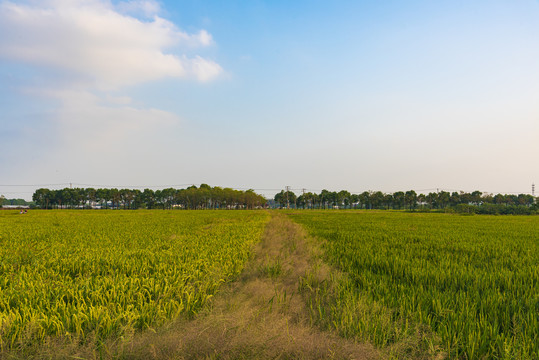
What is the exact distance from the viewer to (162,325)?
3119 mm

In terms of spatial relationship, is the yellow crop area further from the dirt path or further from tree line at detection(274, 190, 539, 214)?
tree line at detection(274, 190, 539, 214)

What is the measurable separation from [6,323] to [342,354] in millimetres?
Answer: 3762

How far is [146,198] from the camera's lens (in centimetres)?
13688

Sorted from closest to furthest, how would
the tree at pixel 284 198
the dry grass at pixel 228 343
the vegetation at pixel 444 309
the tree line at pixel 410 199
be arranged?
the dry grass at pixel 228 343 < the vegetation at pixel 444 309 < the tree line at pixel 410 199 < the tree at pixel 284 198

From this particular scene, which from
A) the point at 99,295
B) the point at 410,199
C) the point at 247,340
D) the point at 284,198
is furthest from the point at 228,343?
the point at 284,198

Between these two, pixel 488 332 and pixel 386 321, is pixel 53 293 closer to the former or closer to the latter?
pixel 386 321

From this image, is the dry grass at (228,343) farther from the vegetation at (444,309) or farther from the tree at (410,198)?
the tree at (410,198)

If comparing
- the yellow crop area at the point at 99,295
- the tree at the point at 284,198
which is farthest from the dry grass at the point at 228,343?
the tree at the point at 284,198

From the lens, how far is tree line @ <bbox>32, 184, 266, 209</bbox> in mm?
126625

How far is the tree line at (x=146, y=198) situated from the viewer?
127 meters

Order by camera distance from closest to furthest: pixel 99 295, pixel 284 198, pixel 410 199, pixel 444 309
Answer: pixel 444 309
pixel 99 295
pixel 410 199
pixel 284 198

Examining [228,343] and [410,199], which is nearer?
[228,343]

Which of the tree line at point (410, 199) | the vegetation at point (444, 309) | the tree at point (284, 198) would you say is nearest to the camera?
the vegetation at point (444, 309)

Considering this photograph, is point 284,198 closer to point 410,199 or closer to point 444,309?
point 410,199
